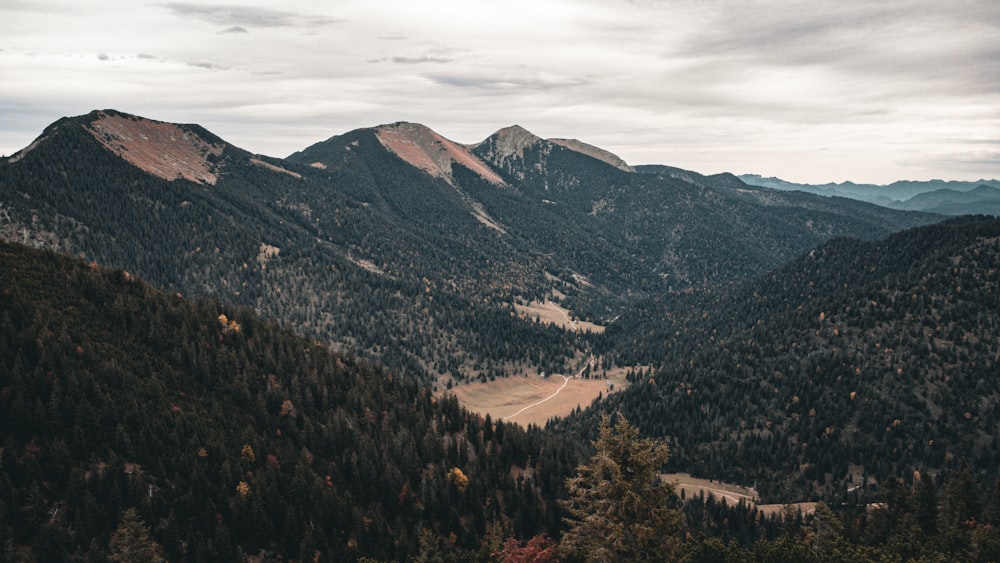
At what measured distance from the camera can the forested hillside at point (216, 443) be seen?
84.1m

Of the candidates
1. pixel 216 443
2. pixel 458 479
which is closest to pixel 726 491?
pixel 458 479

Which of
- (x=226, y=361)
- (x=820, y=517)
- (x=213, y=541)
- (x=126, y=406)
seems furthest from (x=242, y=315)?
(x=820, y=517)

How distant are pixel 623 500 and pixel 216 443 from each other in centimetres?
8209

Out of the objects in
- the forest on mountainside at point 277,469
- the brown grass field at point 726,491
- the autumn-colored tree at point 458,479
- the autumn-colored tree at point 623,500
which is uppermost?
the autumn-colored tree at point 623,500

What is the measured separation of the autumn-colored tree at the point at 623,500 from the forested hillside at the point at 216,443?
25458 mm

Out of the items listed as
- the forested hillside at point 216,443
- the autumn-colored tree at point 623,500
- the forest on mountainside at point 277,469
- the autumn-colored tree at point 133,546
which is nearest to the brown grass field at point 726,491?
the forest on mountainside at point 277,469

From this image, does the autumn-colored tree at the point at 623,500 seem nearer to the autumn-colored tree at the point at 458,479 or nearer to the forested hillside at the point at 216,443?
the forested hillside at the point at 216,443

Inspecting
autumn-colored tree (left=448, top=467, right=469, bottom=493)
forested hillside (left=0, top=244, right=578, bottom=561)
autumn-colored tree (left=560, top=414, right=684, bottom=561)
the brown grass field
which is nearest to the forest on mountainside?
autumn-colored tree (left=560, top=414, right=684, bottom=561)

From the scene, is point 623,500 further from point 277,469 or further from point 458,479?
point 458,479

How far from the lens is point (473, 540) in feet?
359

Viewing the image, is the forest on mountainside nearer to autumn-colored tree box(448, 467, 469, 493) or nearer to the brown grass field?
autumn-colored tree box(448, 467, 469, 493)

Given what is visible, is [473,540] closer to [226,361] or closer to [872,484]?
[226,361]

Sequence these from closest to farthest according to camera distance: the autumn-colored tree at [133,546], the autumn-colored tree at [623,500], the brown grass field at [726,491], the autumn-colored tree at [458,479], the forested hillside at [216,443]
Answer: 1. the autumn-colored tree at [623,500]
2. the autumn-colored tree at [133,546]
3. the forested hillside at [216,443]
4. the autumn-colored tree at [458,479]
5. the brown grass field at [726,491]

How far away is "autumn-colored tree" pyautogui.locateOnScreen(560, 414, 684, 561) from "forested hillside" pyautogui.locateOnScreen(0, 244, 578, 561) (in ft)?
83.5
